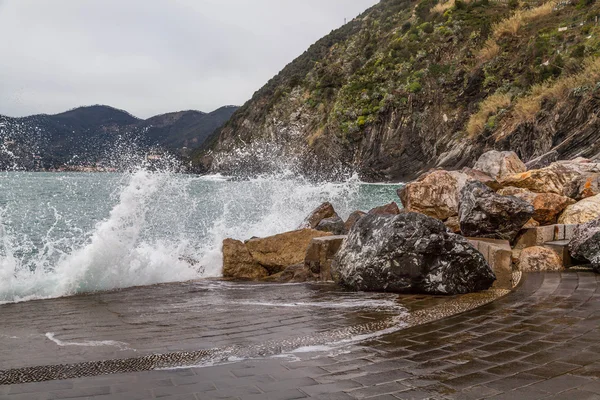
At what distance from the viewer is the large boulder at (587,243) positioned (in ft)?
23.4

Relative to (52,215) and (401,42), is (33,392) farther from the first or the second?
(401,42)

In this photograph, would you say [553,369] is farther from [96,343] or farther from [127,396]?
[96,343]

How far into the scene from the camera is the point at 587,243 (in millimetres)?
7285

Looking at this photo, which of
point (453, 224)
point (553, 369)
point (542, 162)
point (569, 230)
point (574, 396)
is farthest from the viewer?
point (542, 162)

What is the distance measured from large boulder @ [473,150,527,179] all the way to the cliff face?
13468 millimetres

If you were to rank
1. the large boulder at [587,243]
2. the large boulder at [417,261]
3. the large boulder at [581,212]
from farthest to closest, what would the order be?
the large boulder at [581,212] < the large boulder at [587,243] < the large boulder at [417,261]

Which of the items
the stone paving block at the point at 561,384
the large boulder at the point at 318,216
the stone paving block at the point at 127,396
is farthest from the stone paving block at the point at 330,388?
the large boulder at the point at 318,216

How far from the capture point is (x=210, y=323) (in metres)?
→ 5.07

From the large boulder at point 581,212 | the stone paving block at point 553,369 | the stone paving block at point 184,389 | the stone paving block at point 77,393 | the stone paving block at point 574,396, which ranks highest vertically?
the large boulder at point 581,212

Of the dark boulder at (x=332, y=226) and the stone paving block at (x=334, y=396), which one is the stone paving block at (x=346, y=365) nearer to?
the stone paving block at (x=334, y=396)

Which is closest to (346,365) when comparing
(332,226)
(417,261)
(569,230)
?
(417,261)

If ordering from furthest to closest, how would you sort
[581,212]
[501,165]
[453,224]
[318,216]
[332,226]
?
[501,165]
[318,216]
[332,226]
[453,224]
[581,212]

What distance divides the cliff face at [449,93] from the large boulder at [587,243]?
68.6 ft

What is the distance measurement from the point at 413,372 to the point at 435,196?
7.92 m
